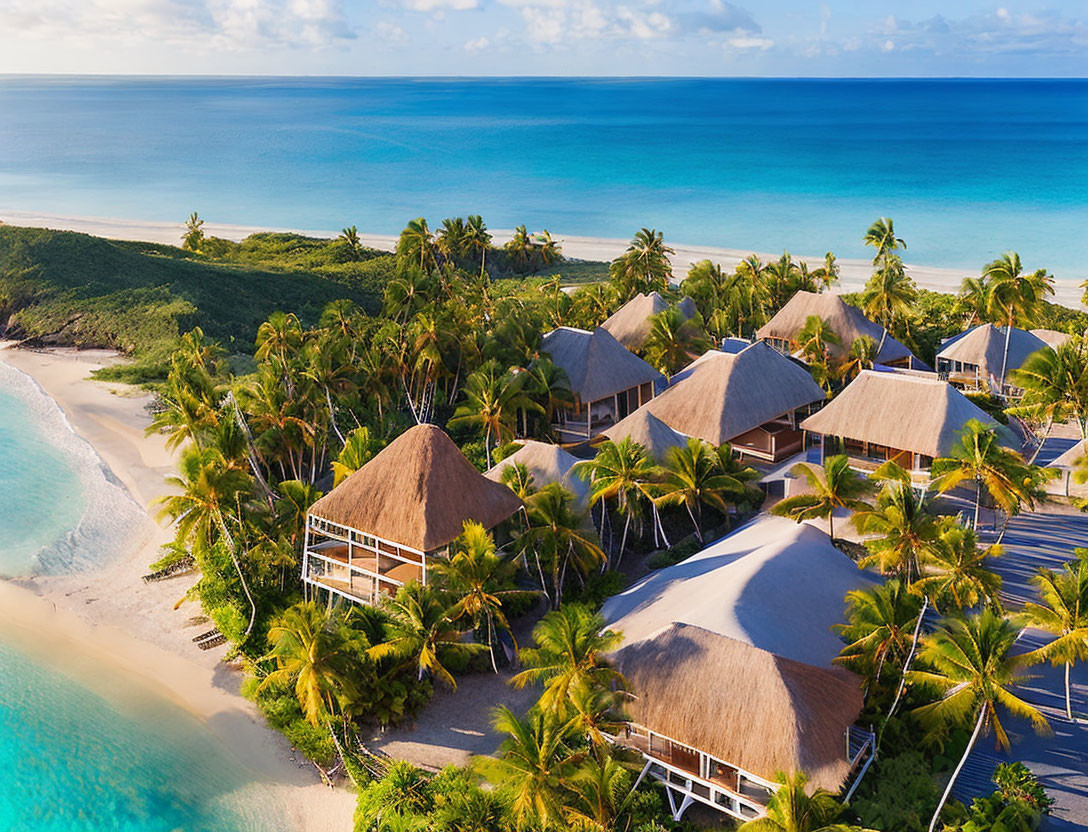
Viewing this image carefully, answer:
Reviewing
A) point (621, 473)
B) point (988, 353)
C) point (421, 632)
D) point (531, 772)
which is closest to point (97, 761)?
point (421, 632)

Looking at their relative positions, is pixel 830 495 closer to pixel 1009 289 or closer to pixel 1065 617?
pixel 1065 617

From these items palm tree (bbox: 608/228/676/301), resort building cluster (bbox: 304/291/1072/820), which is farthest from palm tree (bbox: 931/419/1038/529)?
palm tree (bbox: 608/228/676/301)

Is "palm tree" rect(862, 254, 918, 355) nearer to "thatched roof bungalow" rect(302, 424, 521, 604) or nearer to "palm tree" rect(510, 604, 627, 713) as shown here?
"thatched roof bungalow" rect(302, 424, 521, 604)

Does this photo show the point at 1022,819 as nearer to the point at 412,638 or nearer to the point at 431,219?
the point at 412,638

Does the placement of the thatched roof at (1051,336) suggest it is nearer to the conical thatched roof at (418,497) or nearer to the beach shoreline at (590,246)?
the beach shoreline at (590,246)

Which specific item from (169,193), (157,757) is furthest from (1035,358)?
(169,193)

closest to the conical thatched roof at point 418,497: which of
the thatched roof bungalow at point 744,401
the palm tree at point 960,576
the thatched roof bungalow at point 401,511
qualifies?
the thatched roof bungalow at point 401,511

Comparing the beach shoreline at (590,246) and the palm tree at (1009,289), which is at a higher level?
the palm tree at (1009,289)
